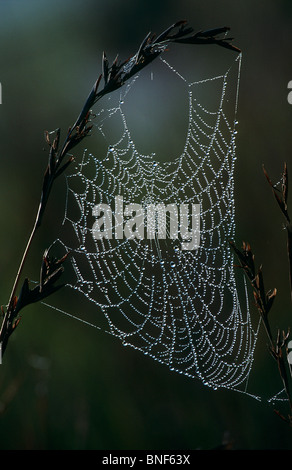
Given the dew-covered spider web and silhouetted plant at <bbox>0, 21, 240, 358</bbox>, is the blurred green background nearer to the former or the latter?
the dew-covered spider web

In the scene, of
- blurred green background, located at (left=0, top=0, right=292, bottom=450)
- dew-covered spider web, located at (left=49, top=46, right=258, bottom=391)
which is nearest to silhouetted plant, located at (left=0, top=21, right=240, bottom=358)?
blurred green background, located at (left=0, top=0, right=292, bottom=450)

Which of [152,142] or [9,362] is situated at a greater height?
[152,142]

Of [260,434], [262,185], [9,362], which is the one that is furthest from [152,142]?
[260,434]

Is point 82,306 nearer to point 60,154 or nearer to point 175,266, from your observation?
point 175,266

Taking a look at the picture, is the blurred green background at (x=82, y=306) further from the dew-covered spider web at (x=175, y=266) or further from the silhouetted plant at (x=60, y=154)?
the silhouetted plant at (x=60, y=154)

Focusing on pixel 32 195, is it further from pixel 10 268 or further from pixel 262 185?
pixel 262 185

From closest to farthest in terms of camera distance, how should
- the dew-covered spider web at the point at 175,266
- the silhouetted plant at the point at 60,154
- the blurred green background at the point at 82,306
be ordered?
the silhouetted plant at the point at 60,154 < the blurred green background at the point at 82,306 < the dew-covered spider web at the point at 175,266

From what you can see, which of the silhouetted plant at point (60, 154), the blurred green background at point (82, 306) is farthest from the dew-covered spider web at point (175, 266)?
the silhouetted plant at point (60, 154)

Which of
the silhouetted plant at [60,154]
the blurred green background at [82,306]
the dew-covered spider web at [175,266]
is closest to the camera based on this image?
the silhouetted plant at [60,154]
